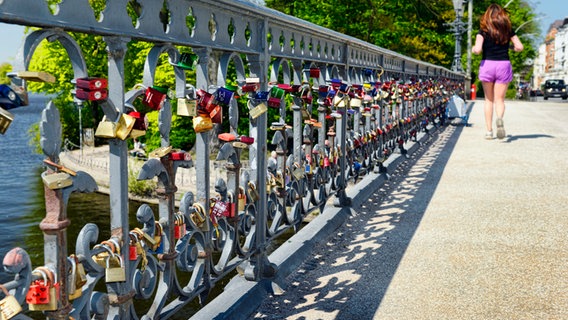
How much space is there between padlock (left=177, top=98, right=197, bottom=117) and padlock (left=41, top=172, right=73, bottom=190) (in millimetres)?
831

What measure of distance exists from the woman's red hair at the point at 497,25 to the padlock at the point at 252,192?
7.38 meters

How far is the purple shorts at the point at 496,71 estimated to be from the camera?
991 centimetres

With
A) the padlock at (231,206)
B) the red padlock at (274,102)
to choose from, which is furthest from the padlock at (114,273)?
the red padlock at (274,102)

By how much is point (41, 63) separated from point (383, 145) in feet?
97.7

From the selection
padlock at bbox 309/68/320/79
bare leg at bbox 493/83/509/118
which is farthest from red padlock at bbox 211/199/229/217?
bare leg at bbox 493/83/509/118

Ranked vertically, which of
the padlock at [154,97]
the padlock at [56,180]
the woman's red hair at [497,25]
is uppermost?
the woman's red hair at [497,25]

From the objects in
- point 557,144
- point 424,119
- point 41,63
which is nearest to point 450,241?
point 557,144

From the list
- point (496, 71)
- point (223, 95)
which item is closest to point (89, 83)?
point (223, 95)

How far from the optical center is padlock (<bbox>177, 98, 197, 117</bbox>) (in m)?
2.60

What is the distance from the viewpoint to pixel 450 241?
15.3 feet

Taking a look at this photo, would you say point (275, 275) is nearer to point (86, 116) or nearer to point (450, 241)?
point (450, 241)

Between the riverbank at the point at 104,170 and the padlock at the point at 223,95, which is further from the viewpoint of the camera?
the riverbank at the point at 104,170

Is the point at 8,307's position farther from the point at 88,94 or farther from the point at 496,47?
the point at 496,47

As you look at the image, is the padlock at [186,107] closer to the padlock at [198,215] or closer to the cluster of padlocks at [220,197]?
the cluster of padlocks at [220,197]
